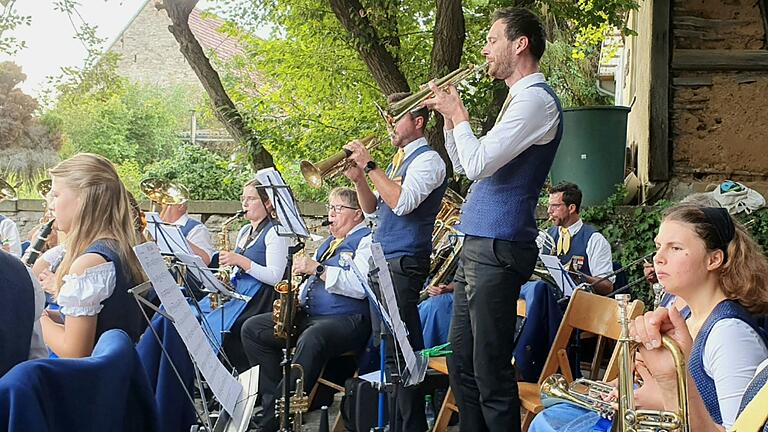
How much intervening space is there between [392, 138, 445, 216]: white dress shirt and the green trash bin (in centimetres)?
418

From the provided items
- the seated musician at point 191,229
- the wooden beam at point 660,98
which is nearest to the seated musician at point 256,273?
the seated musician at point 191,229

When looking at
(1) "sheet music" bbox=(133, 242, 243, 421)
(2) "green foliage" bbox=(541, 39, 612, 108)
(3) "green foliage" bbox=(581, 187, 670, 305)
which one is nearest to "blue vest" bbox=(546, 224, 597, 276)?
(3) "green foliage" bbox=(581, 187, 670, 305)

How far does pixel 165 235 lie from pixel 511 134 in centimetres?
241

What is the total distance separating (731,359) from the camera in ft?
6.57

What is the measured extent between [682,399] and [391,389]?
4.65 ft

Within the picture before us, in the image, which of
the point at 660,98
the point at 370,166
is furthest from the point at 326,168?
the point at 660,98

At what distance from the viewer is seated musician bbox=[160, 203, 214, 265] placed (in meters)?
5.88

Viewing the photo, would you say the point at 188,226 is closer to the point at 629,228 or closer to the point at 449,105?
the point at 449,105

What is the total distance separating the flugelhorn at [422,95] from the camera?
344 centimetres

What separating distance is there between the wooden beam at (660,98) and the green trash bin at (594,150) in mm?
522

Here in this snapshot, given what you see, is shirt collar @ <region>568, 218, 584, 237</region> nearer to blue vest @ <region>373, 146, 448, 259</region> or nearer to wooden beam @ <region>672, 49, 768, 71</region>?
blue vest @ <region>373, 146, 448, 259</region>

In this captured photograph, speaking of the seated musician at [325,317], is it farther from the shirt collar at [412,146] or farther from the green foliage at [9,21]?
the green foliage at [9,21]

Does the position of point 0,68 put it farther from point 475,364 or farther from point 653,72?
point 475,364

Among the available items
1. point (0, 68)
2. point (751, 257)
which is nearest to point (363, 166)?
point (751, 257)
